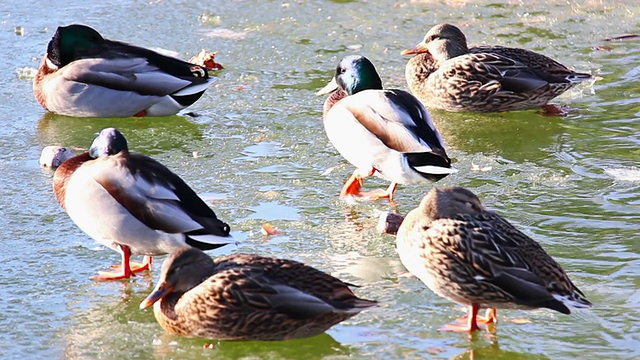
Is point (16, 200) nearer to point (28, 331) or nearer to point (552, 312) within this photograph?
point (28, 331)

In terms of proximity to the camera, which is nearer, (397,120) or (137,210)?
(137,210)

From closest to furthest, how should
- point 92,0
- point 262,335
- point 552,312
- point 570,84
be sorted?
point 262,335 → point 552,312 → point 570,84 → point 92,0

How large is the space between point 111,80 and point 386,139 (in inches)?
95.4

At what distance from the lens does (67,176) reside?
17.7 feet

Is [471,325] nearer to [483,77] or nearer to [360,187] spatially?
[360,187]

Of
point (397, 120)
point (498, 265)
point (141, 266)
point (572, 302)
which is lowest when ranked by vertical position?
point (141, 266)

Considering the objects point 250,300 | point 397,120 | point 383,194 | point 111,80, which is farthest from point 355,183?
point 111,80

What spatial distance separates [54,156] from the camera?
6582 mm

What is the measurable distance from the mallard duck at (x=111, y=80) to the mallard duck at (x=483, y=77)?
1.56 metres

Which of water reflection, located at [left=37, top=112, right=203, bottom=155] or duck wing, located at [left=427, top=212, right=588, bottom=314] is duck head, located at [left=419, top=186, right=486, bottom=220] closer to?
duck wing, located at [left=427, top=212, right=588, bottom=314]

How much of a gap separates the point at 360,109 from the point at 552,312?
1984mm

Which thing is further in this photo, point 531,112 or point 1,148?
point 531,112

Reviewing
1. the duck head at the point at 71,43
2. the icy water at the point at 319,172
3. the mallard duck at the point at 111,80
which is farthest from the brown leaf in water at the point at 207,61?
the duck head at the point at 71,43

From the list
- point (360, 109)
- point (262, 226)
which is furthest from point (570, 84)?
point (262, 226)
